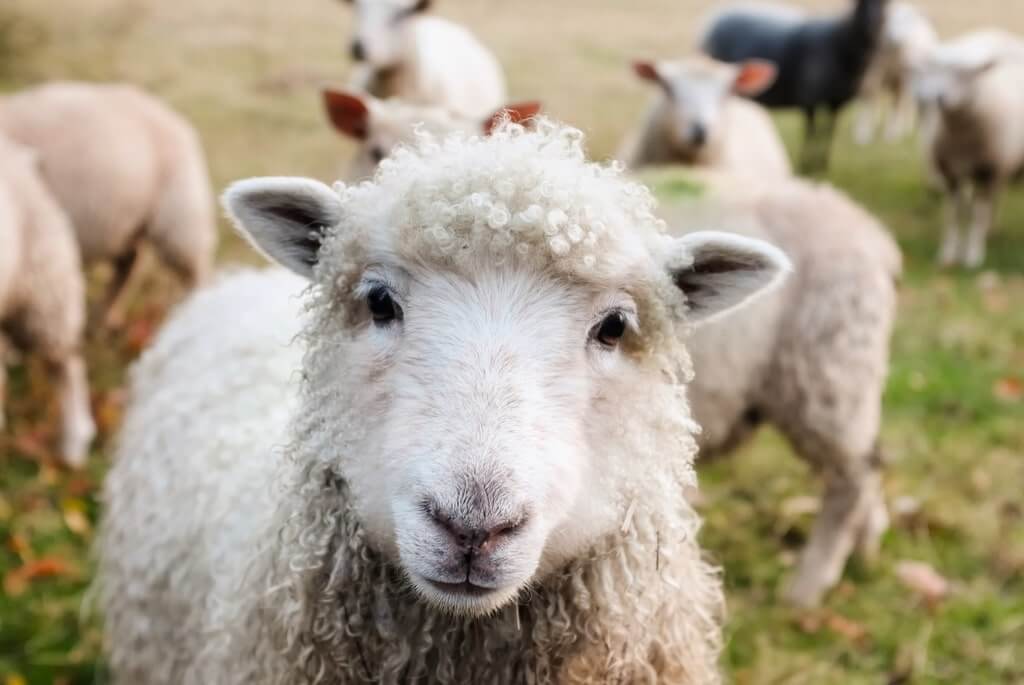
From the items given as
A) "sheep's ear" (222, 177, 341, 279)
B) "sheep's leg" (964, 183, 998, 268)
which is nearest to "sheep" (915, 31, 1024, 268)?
"sheep's leg" (964, 183, 998, 268)

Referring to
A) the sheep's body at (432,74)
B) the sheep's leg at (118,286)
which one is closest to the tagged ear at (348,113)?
the sheep's body at (432,74)

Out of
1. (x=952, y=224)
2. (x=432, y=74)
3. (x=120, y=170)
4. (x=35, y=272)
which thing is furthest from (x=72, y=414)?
(x=952, y=224)

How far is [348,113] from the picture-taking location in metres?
4.37

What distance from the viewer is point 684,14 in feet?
59.9

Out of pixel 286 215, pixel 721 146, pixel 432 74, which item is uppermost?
pixel 286 215

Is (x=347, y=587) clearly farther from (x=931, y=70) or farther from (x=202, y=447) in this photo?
(x=931, y=70)

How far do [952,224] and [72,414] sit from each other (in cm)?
741

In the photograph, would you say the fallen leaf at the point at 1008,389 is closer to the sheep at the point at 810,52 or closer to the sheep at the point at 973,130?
the sheep at the point at 973,130

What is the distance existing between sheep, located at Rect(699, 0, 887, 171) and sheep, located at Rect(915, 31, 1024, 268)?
1645 millimetres

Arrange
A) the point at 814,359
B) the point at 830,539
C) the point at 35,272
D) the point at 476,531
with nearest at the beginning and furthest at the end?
the point at 476,531 → the point at 814,359 → the point at 830,539 → the point at 35,272

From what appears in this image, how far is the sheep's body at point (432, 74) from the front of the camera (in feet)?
19.7

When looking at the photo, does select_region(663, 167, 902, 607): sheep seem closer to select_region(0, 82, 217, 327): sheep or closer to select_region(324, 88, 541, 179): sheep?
select_region(324, 88, 541, 179): sheep

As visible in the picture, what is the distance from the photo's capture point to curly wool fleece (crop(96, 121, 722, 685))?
5.58 ft

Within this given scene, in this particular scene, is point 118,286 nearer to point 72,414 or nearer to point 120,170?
point 120,170
